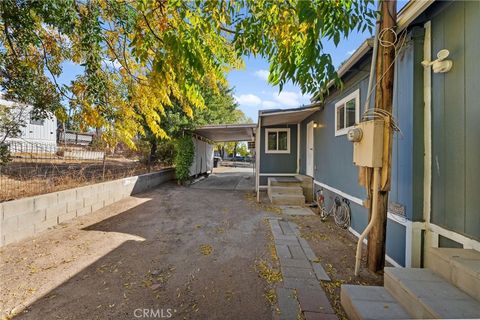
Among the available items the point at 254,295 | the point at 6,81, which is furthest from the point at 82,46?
the point at 254,295

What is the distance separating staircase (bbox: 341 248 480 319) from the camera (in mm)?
1660

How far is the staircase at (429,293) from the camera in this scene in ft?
5.45

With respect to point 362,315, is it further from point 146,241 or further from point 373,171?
point 146,241

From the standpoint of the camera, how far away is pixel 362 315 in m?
1.87

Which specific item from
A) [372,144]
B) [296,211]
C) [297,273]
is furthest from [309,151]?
[297,273]

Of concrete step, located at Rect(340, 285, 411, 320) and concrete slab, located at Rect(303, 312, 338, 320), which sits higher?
concrete step, located at Rect(340, 285, 411, 320)

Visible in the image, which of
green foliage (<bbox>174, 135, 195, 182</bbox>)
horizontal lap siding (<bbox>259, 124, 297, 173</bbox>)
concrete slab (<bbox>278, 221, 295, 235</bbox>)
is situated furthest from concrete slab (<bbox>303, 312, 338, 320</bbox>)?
green foliage (<bbox>174, 135, 195, 182</bbox>)

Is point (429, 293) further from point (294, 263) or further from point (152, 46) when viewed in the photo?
point (152, 46)

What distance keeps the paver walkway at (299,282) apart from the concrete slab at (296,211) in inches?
69.2

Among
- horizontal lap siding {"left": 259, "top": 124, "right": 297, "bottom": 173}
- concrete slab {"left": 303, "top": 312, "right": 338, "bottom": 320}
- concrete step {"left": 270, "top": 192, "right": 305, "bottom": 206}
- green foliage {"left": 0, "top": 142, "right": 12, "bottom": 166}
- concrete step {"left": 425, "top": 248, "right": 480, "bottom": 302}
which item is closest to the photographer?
concrete step {"left": 425, "top": 248, "right": 480, "bottom": 302}

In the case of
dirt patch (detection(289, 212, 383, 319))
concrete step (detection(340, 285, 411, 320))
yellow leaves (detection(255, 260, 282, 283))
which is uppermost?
concrete step (detection(340, 285, 411, 320))

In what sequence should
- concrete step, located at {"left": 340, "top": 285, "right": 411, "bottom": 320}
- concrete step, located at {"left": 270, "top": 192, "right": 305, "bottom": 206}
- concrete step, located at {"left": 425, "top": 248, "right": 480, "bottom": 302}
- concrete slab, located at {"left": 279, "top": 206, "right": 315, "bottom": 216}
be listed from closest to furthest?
concrete step, located at {"left": 425, "top": 248, "right": 480, "bottom": 302}
concrete step, located at {"left": 340, "top": 285, "right": 411, "bottom": 320}
concrete slab, located at {"left": 279, "top": 206, "right": 315, "bottom": 216}
concrete step, located at {"left": 270, "top": 192, "right": 305, "bottom": 206}

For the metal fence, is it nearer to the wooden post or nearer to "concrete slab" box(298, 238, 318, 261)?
"concrete slab" box(298, 238, 318, 261)

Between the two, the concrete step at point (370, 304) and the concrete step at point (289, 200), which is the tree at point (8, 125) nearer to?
the concrete step at point (370, 304)
